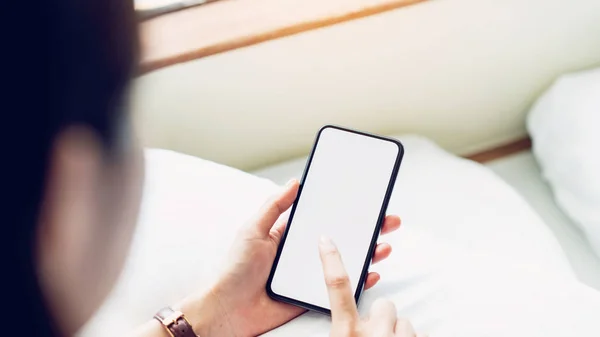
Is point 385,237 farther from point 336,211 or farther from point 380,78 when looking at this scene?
point 380,78

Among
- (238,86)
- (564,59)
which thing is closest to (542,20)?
(564,59)

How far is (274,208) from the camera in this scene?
1.82 feet

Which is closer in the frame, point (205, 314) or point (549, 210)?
point (205, 314)

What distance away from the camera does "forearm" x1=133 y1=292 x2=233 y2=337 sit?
53cm

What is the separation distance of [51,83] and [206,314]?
0.38 m

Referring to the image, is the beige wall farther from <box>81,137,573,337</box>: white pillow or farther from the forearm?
the forearm

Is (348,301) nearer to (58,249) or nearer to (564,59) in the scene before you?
(58,249)

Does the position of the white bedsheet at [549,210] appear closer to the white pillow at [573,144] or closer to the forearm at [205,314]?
the white pillow at [573,144]

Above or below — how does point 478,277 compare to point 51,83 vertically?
below

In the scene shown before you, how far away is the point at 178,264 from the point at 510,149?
1.88 ft

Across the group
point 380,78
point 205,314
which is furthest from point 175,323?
point 380,78

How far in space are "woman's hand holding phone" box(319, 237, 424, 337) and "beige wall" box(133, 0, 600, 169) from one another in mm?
307

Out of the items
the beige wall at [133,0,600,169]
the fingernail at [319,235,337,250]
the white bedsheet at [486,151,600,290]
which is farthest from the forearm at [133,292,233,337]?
the white bedsheet at [486,151,600,290]

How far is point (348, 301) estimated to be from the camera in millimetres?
456
